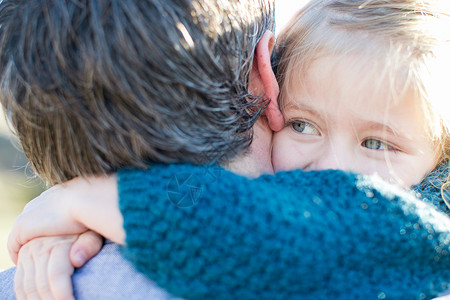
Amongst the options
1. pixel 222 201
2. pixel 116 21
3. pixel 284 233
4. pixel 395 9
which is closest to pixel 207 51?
pixel 116 21

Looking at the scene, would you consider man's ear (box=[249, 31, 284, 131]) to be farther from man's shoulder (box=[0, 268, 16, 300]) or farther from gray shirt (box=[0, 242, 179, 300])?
man's shoulder (box=[0, 268, 16, 300])

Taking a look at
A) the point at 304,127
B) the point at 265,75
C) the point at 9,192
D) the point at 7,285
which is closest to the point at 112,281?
the point at 7,285

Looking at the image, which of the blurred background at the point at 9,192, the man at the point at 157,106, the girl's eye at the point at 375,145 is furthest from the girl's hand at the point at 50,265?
the blurred background at the point at 9,192

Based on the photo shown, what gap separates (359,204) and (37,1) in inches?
35.4

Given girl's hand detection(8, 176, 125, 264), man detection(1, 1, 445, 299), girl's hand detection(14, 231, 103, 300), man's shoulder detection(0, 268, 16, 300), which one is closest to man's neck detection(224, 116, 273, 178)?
man detection(1, 1, 445, 299)

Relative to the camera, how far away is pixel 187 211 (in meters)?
0.95

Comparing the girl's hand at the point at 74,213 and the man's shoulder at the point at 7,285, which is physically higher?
the girl's hand at the point at 74,213

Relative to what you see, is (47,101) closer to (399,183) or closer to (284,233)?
(284,233)

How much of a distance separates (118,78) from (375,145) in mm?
914

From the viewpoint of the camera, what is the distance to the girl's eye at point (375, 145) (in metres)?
1.45

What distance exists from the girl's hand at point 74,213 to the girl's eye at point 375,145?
0.87 m

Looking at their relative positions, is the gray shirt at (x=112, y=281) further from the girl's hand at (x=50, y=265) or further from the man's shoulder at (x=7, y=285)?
the man's shoulder at (x=7, y=285)

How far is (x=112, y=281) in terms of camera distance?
1034 mm

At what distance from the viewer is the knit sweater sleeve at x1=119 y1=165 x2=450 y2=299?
94 cm
